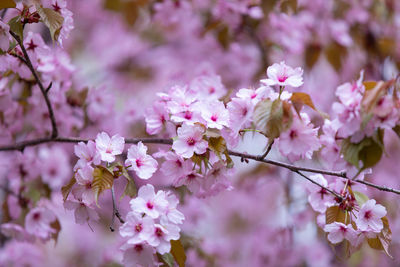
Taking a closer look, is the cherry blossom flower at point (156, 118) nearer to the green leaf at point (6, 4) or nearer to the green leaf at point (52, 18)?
the green leaf at point (52, 18)

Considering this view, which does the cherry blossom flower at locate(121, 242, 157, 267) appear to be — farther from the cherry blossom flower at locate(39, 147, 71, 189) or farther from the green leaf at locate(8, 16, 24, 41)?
the cherry blossom flower at locate(39, 147, 71, 189)

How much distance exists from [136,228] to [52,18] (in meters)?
0.48

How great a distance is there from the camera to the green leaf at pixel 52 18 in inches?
40.6

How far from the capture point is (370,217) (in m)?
1.06

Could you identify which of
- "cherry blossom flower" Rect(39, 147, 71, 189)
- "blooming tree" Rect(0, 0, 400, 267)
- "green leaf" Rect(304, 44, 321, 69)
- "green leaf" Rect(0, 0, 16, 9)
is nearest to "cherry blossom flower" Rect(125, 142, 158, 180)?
"blooming tree" Rect(0, 0, 400, 267)

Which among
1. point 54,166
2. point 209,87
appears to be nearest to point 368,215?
point 209,87

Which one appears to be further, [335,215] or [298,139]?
[335,215]

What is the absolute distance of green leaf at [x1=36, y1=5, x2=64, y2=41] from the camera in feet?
3.38

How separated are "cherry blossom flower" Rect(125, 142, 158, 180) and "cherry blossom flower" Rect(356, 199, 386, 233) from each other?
46 cm

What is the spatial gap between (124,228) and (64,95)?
700mm

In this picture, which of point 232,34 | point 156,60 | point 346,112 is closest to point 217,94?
point 346,112

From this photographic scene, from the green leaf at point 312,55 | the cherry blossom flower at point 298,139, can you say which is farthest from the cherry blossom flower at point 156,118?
the green leaf at point 312,55

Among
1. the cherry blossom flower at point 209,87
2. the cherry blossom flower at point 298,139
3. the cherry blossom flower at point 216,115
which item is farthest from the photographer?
the cherry blossom flower at point 209,87

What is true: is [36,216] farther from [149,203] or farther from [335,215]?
[335,215]
